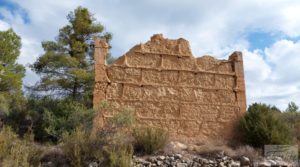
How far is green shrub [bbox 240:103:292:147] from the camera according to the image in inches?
483

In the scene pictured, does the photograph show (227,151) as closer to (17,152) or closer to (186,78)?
(186,78)

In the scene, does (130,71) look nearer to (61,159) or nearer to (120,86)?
(120,86)

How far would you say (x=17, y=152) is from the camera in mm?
9445

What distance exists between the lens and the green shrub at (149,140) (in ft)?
35.7

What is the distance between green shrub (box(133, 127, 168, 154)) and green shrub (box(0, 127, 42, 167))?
3015 millimetres

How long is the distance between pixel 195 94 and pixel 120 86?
288cm

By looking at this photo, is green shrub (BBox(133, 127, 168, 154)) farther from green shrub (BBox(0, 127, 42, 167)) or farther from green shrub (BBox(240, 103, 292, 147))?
green shrub (BBox(240, 103, 292, 147))

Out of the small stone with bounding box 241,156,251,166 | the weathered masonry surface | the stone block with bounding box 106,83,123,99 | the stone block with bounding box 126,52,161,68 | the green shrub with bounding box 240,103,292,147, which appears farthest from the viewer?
the stone block with bounding box 126,52,161,68

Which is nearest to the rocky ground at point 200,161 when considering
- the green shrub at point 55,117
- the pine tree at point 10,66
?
the green shrub at point 55,117

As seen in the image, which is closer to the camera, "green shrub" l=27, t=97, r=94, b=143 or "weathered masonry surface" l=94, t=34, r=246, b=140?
"green shrub" l=27, t=97, r=94, b=143

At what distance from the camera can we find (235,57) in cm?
Answer: 1400

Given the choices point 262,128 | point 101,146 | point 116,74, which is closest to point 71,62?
point 116,74

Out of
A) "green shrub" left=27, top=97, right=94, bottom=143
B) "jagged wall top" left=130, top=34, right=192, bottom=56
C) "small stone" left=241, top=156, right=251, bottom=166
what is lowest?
"small stone" left=241, top=156, right=251, bottom=166

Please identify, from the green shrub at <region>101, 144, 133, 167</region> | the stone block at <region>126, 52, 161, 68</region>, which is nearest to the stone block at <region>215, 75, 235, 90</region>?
the stone block at <region>126, 52, 161, 68</region>
